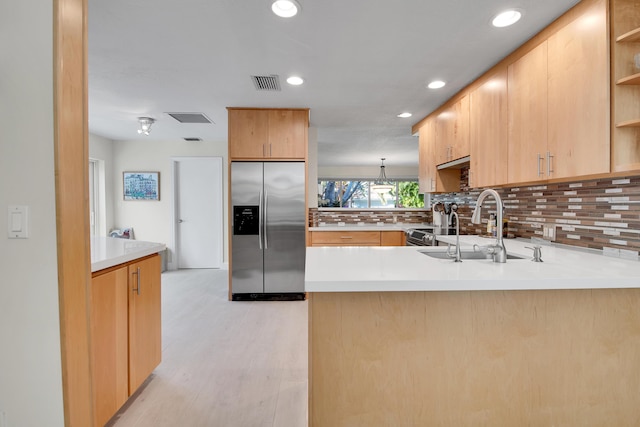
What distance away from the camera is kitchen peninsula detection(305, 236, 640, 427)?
4.23 feet

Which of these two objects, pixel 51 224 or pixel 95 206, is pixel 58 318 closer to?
pixel 51 224

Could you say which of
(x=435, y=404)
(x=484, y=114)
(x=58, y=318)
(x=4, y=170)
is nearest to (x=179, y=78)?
(x=4, y=170)

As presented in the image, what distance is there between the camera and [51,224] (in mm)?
1080

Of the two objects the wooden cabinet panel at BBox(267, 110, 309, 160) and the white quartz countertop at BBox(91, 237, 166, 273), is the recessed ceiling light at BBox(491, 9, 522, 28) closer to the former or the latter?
the wooden cabinet panel at BBox(267, 110, 309, 160)

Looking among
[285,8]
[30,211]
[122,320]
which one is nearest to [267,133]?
[285,8]

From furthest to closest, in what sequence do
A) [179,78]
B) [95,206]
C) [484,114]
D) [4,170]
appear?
1. [95,206]
2. [179,78]
3. [484,114]
4. [4,170]

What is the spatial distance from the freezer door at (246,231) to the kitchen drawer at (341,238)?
2.39 feet

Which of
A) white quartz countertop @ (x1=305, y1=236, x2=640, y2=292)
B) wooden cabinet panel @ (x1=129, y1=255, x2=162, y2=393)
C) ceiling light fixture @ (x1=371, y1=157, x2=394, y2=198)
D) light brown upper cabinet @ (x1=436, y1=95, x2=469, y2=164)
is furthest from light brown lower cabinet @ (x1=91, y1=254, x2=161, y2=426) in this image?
ceiling light fixture @ (x1=371, y1=157, x2=394, y2=198)

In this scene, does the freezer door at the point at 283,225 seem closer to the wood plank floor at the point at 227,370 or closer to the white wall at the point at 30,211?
the wood plank floor at the point at 227,370

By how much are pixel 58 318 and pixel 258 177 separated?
273cm

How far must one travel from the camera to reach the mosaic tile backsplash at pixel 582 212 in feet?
5.57

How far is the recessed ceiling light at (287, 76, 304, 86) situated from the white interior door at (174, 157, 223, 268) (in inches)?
114

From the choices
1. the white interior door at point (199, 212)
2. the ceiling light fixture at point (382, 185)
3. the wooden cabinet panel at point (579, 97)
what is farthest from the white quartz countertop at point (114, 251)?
the ceiling light fixture at point (382, 185)

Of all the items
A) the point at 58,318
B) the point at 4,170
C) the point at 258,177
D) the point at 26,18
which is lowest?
the point at 58,318
